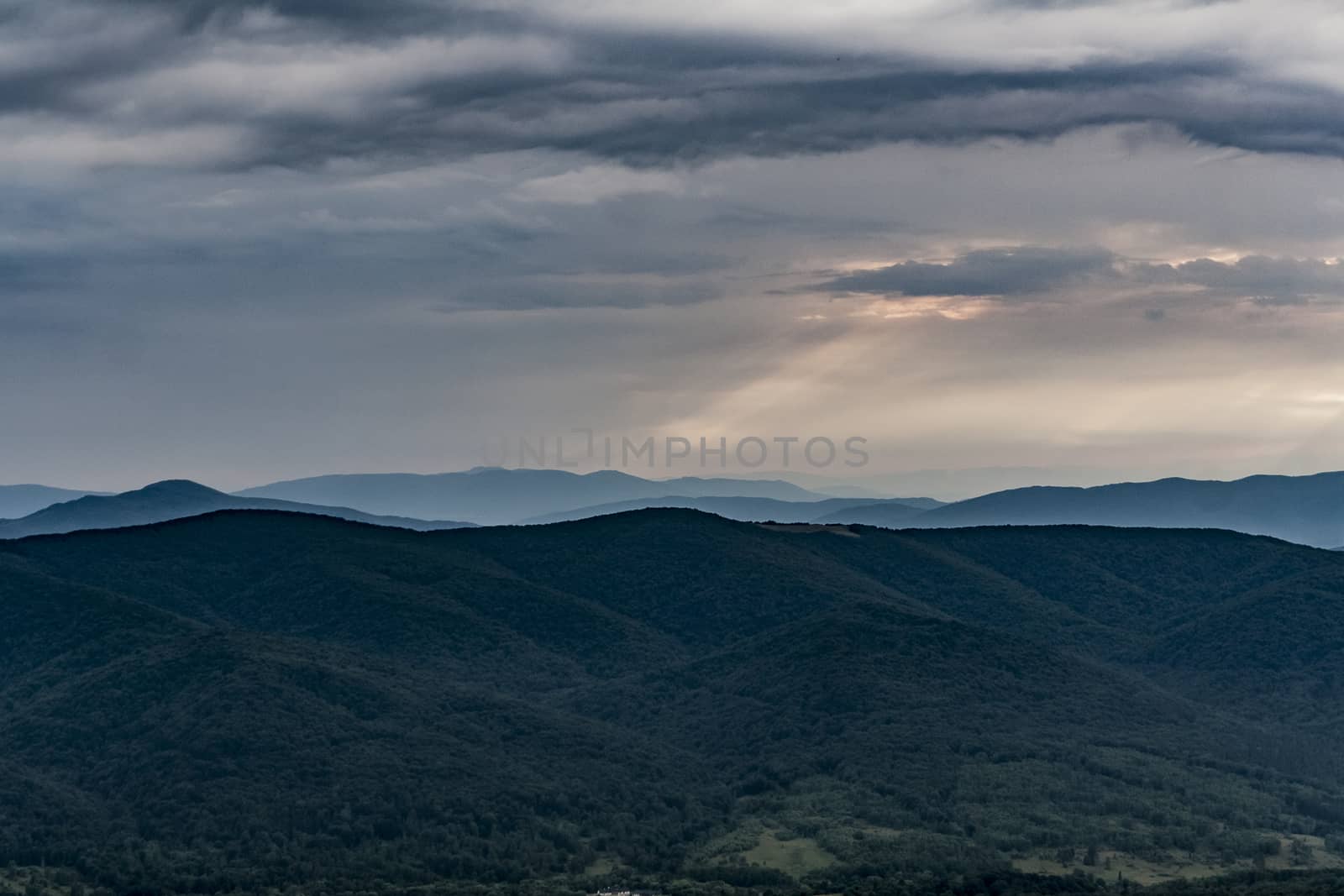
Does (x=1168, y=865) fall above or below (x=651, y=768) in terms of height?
below

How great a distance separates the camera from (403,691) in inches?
6481

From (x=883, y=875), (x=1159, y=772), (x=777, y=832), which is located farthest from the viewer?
(x=1159, y=772)

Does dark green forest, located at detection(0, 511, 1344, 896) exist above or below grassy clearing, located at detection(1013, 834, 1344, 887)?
above

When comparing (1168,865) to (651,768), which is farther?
(651,768)

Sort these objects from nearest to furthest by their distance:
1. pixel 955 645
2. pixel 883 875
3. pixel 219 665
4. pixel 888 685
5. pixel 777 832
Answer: pixel 883 875 < pixel 777 832 < pixel 219 665 < pixel 888 685 < pixel 955 645

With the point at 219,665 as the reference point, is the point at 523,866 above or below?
below

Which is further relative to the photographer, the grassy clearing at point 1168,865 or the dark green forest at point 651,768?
the dark green forest at point 651,768

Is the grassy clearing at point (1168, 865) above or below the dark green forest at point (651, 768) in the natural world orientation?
below

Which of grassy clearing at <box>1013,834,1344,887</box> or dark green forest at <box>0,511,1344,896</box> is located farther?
dark green forest at <box>0,511,1344,896</box>

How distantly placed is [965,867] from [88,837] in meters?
66.5

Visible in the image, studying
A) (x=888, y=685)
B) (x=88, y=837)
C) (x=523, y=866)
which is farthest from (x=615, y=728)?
(x=88, y=837)

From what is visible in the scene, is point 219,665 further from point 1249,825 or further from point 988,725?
point 1249,825

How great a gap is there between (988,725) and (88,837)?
86.5m

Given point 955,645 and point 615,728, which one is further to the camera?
point 955,645
